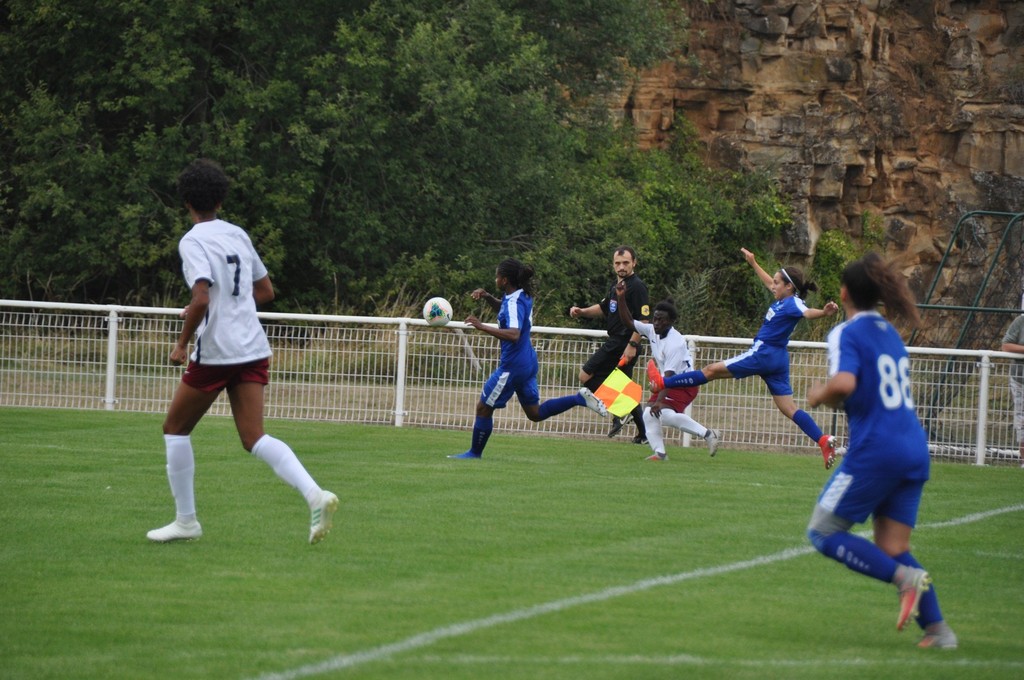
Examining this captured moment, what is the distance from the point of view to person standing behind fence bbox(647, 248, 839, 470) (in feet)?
44.0

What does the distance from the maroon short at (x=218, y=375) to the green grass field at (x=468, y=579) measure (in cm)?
94

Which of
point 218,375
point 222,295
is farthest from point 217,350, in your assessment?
point 222,295

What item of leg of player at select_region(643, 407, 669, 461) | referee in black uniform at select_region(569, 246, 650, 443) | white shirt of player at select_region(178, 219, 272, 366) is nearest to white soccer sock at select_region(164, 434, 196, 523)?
white shirt of player at select_region(178, 219, 272, 366)

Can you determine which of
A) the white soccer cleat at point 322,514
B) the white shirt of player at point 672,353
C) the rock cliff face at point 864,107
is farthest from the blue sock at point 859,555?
the rock cliff face at point 864,107

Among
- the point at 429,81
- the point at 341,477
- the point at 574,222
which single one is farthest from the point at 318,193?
the point at 341,477

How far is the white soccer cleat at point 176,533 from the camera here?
7.87 m

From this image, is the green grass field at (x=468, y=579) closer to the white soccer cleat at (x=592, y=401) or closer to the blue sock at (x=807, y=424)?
the blue sock at (x=807, y=424)

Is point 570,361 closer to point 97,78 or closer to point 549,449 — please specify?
point 549,449

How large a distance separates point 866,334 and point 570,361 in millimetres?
11433

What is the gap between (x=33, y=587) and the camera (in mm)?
6566

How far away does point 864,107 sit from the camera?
124 ft

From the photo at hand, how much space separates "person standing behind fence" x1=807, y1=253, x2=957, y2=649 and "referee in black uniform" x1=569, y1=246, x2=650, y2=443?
8.83 metres

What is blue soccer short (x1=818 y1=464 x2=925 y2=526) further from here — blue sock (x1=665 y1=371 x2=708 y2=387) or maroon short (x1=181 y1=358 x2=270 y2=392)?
blue sock (x1=665 y1=371 x2=708 y2=387)

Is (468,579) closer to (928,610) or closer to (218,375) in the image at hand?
(218,375)
